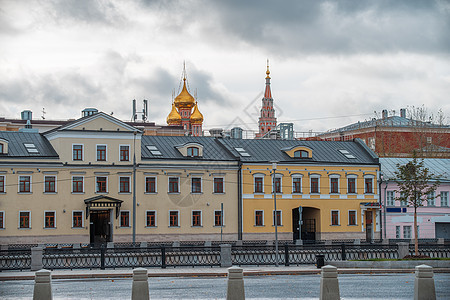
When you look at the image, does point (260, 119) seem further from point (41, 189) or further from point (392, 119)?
point (41, 189)

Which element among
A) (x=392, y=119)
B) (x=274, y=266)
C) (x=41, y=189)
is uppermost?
(x=392, y=119)

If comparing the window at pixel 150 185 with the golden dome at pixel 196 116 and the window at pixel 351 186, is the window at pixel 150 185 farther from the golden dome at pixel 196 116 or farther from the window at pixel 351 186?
the golden dome at pixel 196 116

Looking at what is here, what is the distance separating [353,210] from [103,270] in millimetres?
35821

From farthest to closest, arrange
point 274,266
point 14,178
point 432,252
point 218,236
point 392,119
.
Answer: point 392,119 < point 218,236 < point 14,178 < point 432,252 < point 274,266

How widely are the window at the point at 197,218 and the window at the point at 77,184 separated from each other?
942 centimetres

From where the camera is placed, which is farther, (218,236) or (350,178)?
(350,178)

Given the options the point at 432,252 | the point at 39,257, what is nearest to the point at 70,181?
the point at 39,257

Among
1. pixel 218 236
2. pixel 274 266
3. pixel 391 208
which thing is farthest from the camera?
pixel 391 208

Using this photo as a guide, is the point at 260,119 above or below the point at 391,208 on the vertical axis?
above

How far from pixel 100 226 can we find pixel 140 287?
41384 mm

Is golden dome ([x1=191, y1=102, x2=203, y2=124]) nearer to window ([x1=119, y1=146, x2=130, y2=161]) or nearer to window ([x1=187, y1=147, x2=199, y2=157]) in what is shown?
window ([x1=187, y1=147, x2=199, y2=157])

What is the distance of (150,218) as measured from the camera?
6022 cm

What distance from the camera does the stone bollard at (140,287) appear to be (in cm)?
1930

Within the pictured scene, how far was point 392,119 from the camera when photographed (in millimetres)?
111312
